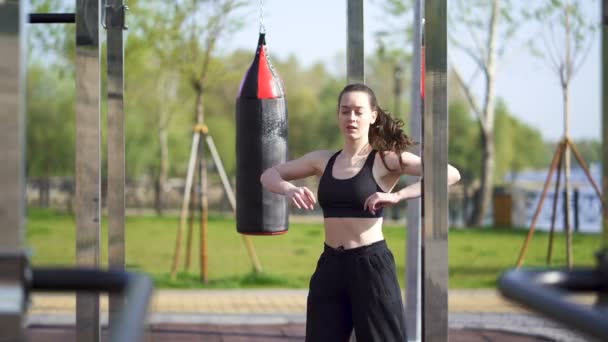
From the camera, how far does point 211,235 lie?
15836mm

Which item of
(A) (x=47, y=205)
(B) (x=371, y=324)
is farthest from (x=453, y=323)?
(A) (x=47, y=205)

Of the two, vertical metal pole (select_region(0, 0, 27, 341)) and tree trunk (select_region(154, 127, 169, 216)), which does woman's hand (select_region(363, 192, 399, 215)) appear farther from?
tree trunk (select_region(154, 127, 169, 216))

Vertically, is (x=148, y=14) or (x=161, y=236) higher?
(x=148, y=14)

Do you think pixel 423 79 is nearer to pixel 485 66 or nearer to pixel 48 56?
pixel 48 56

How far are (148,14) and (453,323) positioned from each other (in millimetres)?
7673

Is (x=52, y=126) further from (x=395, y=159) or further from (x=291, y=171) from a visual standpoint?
(x=395, y=159)

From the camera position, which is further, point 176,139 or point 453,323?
point 176,139

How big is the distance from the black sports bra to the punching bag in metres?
1.28

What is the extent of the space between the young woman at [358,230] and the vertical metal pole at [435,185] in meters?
0.15

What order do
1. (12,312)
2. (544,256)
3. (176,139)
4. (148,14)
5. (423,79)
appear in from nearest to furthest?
(12,312), (423,79), (148,14), (544,256), (176,139)

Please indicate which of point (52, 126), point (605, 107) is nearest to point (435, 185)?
point (605, 107)

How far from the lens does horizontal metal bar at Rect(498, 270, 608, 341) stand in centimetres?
109

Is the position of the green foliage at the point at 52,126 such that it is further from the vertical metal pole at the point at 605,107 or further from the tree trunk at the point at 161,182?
the vertical metal pole at the point at 605,107

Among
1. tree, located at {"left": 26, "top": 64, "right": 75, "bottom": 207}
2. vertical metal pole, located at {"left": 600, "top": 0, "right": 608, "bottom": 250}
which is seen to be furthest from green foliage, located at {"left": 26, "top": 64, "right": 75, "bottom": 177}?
vertical metal pole, located at {"left": 600, "top": 0, "right": 608, "bottom": 250}
